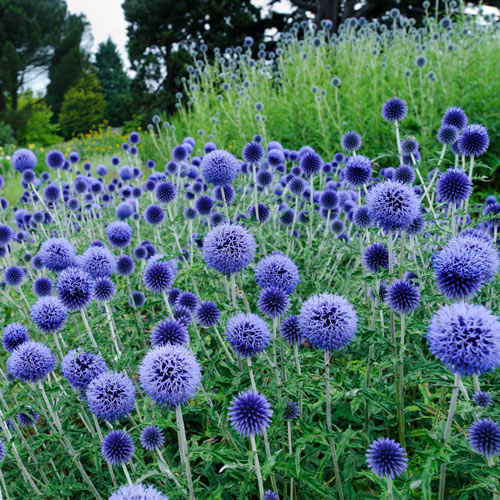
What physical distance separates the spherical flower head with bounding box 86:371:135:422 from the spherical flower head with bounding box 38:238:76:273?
45.3 inches

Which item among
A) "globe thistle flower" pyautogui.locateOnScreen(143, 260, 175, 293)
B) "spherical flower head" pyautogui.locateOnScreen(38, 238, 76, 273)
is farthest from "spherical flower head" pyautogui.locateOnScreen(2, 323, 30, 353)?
"globe thistle flower" pyautogui.locateOnScreen(143, 260, 175, 293)

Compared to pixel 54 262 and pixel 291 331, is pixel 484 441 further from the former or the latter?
pixel 54 262

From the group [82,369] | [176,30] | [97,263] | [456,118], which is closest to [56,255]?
[97,263]

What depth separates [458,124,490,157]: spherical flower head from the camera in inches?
110

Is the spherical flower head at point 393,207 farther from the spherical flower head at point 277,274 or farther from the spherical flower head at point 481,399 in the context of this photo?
the spherical flower head at point 481,399

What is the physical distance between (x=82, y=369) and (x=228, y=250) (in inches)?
35.0

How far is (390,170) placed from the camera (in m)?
4.29

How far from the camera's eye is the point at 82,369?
79.0 inches

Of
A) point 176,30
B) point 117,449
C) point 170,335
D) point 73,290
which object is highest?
point 176,30

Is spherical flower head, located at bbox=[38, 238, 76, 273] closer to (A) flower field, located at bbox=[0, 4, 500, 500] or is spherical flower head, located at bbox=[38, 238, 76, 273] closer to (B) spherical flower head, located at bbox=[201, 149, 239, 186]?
(A) flower field, located at bbox=[0, 4, 500, 500]

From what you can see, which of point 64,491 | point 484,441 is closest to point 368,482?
point 484,441

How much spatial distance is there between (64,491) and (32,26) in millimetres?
36000

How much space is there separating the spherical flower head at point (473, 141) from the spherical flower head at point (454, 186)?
44 cm

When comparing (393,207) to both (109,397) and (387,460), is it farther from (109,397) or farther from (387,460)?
(109,397)
